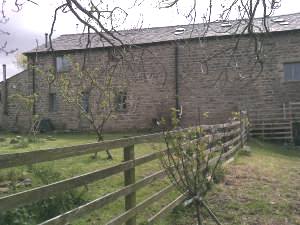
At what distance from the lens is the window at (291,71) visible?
23.9 meters

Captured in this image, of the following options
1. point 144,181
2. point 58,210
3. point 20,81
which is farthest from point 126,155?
point 20,81

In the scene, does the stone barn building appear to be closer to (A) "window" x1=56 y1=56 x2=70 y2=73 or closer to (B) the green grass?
(A) "window" x1=56 y1=56 x2=70 y2=73

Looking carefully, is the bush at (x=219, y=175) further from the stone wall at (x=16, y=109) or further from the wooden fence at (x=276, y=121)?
the stone wall at (x=16, y=109)

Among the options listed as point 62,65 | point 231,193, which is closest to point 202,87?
point 62,65

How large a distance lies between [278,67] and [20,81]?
16170mm

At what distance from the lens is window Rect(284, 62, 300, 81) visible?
→ 23859 mm

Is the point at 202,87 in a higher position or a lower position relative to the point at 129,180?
higher

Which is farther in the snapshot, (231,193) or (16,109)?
(16,109)

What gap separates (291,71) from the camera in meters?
24.0

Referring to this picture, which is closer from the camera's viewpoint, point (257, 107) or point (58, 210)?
point (58, 210)

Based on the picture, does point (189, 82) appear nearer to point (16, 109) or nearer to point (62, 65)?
point (62, 65)

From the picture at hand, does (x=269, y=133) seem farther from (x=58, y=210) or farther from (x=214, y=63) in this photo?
(x=58, y=210)

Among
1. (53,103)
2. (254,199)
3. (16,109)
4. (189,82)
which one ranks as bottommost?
(254,199)

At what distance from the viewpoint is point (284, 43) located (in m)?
24.2
